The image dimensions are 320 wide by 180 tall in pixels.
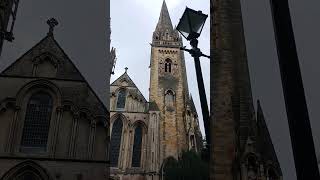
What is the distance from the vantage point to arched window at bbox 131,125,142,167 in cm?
3559

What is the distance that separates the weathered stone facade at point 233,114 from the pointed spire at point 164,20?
131ft

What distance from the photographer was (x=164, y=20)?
166 feet

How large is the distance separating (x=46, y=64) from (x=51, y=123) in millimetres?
3293

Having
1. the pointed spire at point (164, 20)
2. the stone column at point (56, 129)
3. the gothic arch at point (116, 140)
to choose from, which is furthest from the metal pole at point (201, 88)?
the pointed spire at point (164, 20)

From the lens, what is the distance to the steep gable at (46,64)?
698 inches

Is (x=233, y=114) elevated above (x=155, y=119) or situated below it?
below

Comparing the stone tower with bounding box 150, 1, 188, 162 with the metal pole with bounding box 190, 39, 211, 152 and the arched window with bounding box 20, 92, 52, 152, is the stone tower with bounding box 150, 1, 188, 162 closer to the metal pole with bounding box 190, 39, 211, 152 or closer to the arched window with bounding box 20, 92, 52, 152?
the arched window with bounding box 20, 92, 52, 152

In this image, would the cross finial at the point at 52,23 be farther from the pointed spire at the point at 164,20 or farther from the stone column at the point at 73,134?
the pointed spire at the point at 164,20

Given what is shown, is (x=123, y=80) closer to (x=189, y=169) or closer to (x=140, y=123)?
(x=140, y=123)

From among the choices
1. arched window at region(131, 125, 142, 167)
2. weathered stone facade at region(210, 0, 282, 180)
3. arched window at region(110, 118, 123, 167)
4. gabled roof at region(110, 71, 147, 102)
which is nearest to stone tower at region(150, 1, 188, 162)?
gabled roof at region(110, 71, 147, 102)

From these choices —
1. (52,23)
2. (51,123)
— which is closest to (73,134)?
(51,123)

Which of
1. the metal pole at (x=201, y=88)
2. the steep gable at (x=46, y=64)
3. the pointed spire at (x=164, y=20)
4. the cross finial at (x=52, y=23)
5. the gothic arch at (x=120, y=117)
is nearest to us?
the metal pole at (x=201, y=88)

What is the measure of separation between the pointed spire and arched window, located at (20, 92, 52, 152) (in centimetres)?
3235

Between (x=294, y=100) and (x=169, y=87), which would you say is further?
(x=169, y=87)
